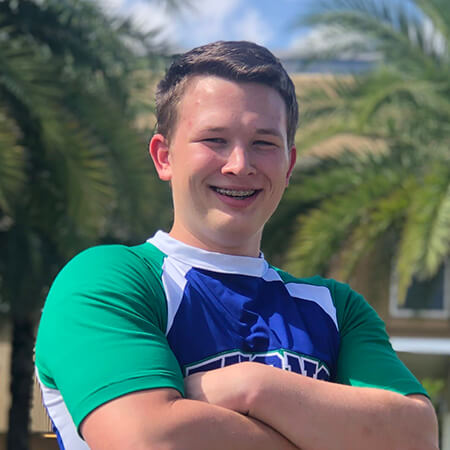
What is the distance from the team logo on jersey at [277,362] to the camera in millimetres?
1805

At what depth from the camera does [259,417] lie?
176 centimetres

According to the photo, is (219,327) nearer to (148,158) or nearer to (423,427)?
(423,427)

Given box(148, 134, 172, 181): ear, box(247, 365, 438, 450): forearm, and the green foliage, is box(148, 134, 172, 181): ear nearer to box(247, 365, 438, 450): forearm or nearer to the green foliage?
box(247, 365, 438, 450): forearm

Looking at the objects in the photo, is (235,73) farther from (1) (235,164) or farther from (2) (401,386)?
(2) (401,386)

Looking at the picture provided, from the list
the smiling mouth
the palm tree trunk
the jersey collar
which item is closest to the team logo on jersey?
the jersey collar

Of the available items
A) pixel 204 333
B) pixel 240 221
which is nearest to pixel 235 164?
pixel 240 221

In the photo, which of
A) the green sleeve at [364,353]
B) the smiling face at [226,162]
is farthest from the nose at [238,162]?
the green sleeve at [364,353]

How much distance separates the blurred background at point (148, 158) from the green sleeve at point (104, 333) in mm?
5854

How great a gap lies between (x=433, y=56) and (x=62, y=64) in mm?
4608

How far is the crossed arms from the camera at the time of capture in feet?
5.34

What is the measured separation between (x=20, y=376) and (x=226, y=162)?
8702 millimetres

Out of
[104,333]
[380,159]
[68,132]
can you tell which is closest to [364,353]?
[104,333]

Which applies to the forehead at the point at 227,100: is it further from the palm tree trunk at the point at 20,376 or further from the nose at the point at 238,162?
the palm tree trunk at the point at 20,376

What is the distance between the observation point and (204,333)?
180 cm
